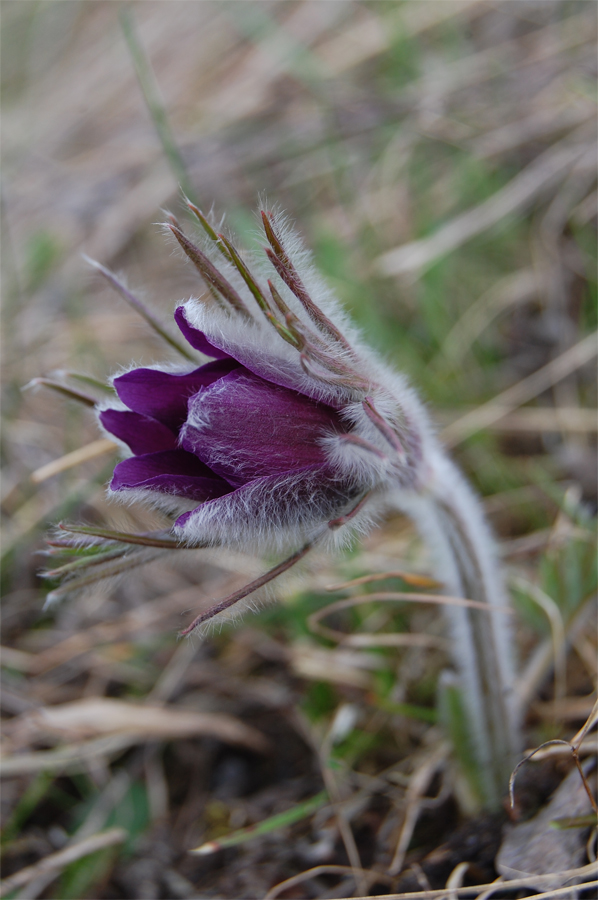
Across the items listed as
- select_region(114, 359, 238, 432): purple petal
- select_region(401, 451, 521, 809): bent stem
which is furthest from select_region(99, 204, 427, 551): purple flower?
select_region(401, 451, 521, 809): bent stem

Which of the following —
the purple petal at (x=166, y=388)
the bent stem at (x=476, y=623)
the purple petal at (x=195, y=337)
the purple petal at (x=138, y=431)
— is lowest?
the bent stem at (x=476, y=623)

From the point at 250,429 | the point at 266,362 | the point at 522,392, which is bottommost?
the point at 250,429

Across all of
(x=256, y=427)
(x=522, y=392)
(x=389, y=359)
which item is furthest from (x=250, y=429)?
(x=522, y=392)

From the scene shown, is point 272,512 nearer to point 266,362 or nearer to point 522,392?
point 266,362

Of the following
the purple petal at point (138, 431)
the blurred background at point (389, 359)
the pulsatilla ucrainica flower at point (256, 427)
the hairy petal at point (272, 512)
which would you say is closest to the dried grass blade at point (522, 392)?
the blurred background at point (389, 359)

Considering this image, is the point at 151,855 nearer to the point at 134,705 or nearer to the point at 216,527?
the point at 134,705

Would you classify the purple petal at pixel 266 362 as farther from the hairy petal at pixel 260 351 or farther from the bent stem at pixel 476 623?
the bent stem at pixel 476 623
